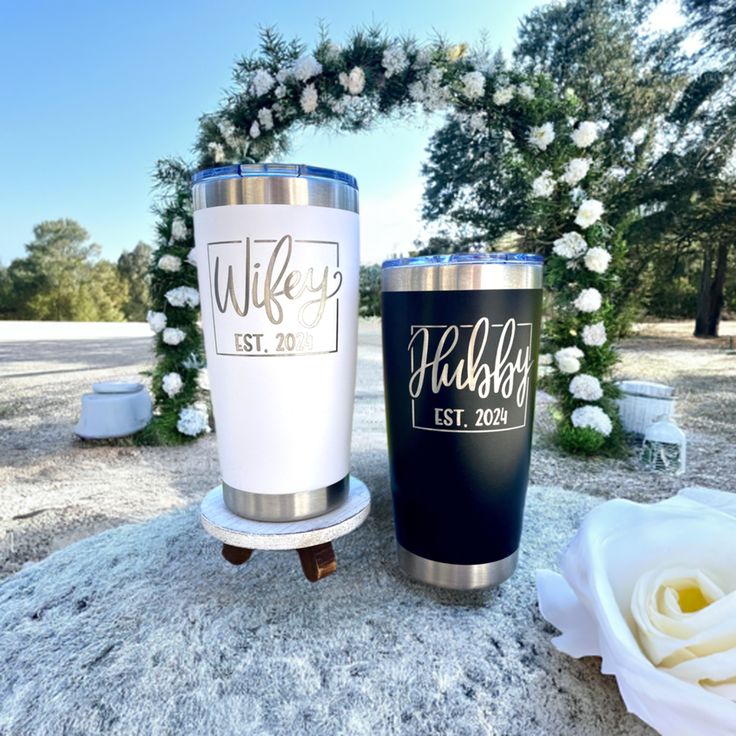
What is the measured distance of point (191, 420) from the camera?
3.22 m

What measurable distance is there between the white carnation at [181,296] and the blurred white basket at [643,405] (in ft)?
8.18

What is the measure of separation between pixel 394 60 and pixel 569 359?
1.65m

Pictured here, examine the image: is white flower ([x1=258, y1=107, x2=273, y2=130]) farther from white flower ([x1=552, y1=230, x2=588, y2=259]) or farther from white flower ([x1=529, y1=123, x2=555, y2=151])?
white flower ([x1=552, y1=230, x2=588, y2=259])

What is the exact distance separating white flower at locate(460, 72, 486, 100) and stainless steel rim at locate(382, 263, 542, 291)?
188cm

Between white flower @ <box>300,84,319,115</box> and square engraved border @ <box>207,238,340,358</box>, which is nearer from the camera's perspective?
square engraved border @ <box>207,238,340,358</box>

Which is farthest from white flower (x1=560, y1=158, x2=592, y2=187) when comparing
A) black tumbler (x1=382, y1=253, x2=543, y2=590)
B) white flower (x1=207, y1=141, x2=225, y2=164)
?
A: black tumbler (x1=382, y1=253, x2=543, y2=590)

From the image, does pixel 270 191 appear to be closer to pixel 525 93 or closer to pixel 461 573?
pixel 461 573

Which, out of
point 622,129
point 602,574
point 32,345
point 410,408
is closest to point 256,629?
point 410,408

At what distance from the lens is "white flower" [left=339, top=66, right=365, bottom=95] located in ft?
7.93

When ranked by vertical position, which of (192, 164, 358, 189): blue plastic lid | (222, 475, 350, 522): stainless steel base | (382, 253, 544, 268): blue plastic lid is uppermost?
(192, 164, 358, 189): blue plastic lid

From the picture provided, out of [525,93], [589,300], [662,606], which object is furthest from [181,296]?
[662,606]

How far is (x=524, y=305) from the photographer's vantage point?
975 mm

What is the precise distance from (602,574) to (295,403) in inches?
23.6

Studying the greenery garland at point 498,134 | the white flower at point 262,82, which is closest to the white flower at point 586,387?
the greenery garland at point 498,134
